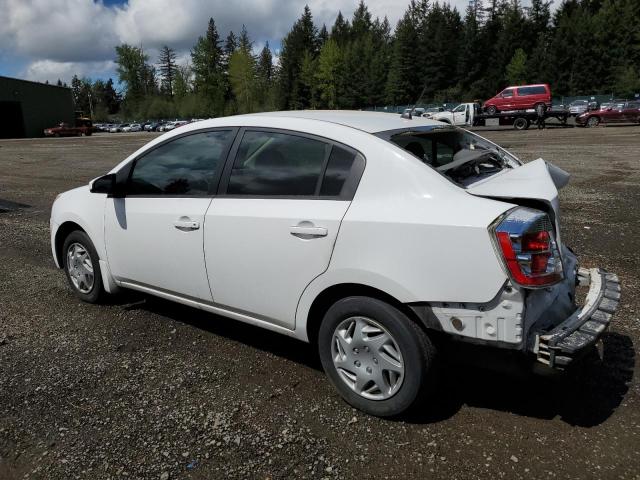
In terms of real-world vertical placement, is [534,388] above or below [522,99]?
below

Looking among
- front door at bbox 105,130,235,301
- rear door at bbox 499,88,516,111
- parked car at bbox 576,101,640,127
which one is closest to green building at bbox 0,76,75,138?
rear door at bbox 499,88,516,111

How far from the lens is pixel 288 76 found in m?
101

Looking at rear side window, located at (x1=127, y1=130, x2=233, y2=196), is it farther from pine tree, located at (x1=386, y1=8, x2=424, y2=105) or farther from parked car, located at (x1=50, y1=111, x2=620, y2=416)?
pine tree, located at (x1=386, y1=8, x2=424, y2=105)

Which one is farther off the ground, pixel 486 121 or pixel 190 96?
pixel 190 96

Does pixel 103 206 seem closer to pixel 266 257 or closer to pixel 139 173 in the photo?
pixel 139 173

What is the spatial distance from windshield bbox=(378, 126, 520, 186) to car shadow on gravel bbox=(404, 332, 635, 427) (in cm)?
115

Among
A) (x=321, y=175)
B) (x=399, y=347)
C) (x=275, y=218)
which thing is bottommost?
(x=399, y=347)

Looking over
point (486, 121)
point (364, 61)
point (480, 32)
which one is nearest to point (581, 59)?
point (480, 32)

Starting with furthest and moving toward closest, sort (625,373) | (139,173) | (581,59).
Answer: (581,59)
(139,173)
(625,373)

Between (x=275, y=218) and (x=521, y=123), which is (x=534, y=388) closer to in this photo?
(x=275, y=218)

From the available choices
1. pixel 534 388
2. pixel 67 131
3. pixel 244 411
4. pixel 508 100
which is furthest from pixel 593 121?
pixel 67 131

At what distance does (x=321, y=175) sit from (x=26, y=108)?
67.6 meters

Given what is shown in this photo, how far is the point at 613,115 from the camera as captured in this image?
32.2 m

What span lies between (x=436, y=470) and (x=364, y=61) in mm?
99650
